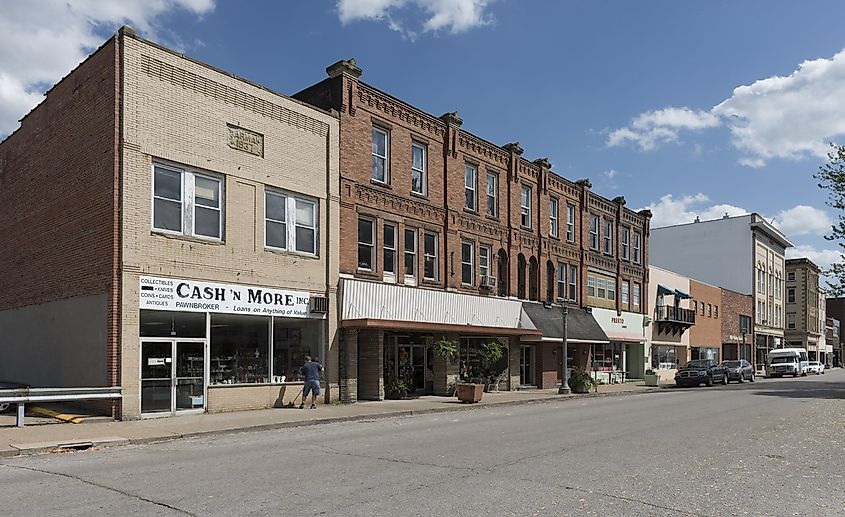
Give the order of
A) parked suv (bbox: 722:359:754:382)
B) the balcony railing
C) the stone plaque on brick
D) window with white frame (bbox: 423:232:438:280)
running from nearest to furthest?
the stone plaque on brick < window with white frame (bbox: 423:232:438:280) < parked suv (bbox: 722:359:754:382) < the balcony railing

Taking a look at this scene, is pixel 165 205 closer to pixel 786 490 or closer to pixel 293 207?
pixel 293 207

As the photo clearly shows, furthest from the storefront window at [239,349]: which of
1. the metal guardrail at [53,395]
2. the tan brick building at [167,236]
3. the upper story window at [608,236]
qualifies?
the upper story window at [608,236]

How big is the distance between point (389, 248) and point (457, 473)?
15783 mm

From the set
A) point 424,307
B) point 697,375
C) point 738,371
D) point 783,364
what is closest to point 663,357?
point 738,371

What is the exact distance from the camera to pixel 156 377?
1805 centimetres

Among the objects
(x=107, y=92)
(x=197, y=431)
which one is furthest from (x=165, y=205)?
(x=197, y=431)

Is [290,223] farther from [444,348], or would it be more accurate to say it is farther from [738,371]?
[738,371]

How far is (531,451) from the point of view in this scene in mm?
12430

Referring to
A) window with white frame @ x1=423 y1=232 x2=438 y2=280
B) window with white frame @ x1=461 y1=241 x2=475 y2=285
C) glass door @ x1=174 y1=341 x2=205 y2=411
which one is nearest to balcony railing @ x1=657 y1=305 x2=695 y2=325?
window with white frame @ x1=461 y1=241 x2=475 y2=285

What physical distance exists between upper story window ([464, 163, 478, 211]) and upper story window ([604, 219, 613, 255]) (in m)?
13.8

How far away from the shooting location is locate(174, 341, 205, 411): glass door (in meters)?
18.6

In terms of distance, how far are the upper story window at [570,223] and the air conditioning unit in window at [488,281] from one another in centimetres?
779

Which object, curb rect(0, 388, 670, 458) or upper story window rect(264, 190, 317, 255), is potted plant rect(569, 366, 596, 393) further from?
upper story window rect(264, 190, 317, 255)

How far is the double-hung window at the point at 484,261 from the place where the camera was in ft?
98.7
